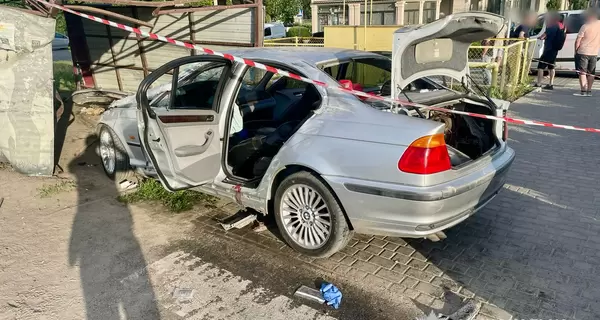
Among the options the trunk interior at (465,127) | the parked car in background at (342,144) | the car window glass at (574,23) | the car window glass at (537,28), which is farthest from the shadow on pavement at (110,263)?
the car window glass at (537,28)

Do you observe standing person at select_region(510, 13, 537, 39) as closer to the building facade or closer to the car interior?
the car interior

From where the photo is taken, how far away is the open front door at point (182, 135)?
12.8 ft

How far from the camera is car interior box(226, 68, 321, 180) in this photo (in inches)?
165

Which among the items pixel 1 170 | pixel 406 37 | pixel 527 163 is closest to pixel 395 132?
pixel 406 37

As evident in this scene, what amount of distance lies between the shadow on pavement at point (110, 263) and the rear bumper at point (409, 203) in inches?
60.0

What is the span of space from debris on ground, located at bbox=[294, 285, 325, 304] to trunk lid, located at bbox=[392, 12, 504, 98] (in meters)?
1.57

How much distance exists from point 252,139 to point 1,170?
12.5 ft

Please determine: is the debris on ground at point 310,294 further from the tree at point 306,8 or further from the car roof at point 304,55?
the tree at point 306,8

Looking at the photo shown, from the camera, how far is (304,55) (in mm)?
3969

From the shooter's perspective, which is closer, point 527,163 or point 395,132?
point 395,132

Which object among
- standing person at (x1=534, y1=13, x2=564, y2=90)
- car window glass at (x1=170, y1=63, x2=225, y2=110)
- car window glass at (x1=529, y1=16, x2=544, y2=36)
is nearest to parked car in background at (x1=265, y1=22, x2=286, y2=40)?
car window glass at (x1=529, y1=16, x2=544, y2=36)

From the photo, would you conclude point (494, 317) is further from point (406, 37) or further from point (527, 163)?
point (527, 163)

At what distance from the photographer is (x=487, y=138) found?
409 cm

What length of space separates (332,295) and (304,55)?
2013 mm
